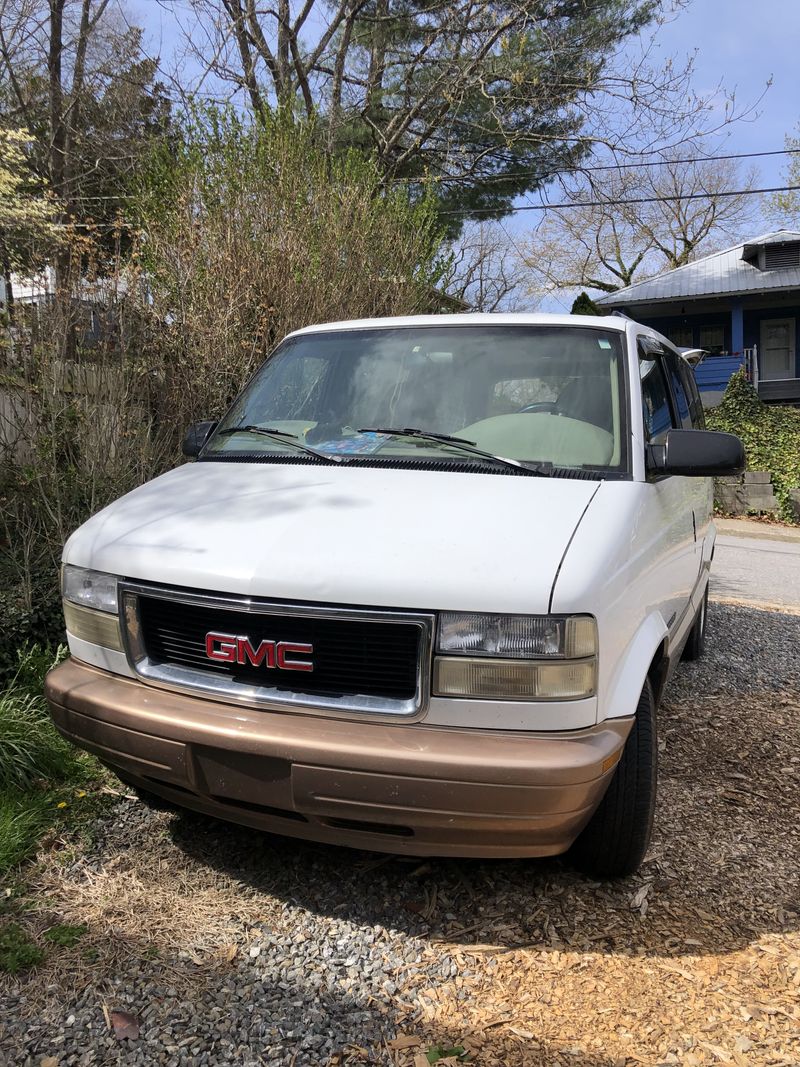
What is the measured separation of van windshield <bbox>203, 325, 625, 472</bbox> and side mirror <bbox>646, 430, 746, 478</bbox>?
0.55ft

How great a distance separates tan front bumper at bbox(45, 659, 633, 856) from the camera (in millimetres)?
2037

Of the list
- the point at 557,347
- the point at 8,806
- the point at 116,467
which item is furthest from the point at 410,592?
the point at 116,467

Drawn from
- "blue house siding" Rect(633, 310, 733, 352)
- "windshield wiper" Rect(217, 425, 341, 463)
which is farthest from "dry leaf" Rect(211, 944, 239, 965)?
"blue house siding" Rect(633, 310, 733, 352)

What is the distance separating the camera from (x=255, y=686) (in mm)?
2268

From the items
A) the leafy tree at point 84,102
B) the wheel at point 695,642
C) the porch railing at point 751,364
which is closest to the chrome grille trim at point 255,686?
the wheel at point 695,642

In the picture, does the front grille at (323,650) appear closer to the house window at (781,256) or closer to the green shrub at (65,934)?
the green shrub at (65,934)

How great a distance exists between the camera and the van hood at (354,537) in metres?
2.10

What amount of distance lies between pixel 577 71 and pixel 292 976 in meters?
14.7

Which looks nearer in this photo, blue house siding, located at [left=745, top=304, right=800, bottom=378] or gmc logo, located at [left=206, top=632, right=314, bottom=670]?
gmc logo, located at [left=206, top=632, right=314, bottom=670]

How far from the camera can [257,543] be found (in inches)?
91.0

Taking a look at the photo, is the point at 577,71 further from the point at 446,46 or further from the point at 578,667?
the point at 578,667

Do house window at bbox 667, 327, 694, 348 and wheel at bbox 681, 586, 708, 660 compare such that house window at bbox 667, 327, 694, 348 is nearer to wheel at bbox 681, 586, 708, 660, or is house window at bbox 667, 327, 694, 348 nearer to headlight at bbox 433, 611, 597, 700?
wheel at bbox 681, 586, 708, 660

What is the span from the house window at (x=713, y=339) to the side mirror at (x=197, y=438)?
77.7 ft

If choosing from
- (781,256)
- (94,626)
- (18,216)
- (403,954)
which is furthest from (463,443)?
(781,256)
